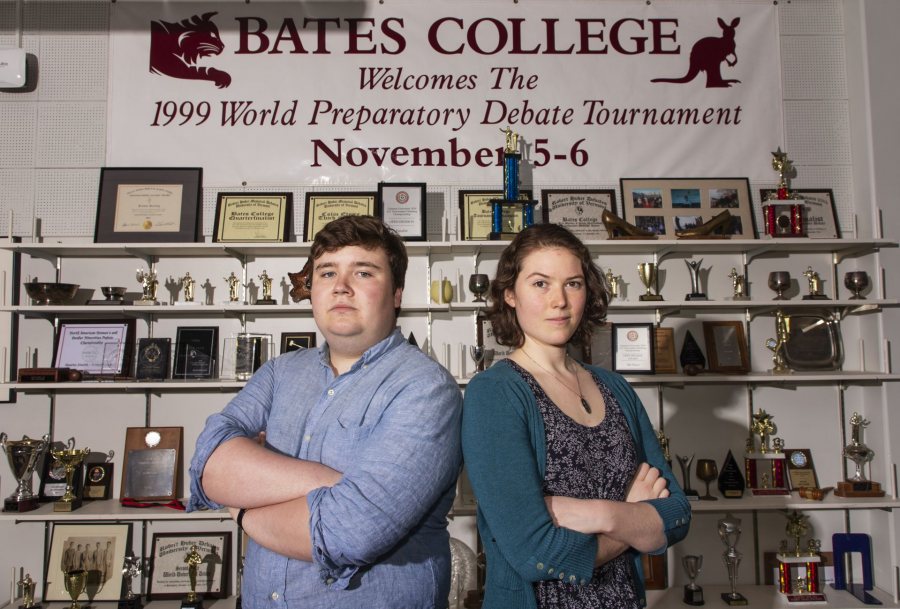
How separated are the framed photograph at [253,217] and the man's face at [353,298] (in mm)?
1706

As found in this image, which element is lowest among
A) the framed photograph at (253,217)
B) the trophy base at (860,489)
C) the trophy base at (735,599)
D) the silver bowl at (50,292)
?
the trophy base at (735,599)

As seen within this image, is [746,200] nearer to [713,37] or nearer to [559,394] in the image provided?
[713,37]

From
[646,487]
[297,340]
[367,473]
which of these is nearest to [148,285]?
[297,340]

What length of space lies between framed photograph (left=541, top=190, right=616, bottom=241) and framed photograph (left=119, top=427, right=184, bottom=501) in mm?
2119

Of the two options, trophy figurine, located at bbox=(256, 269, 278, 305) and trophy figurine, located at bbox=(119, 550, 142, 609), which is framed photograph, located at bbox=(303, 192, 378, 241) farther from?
trophy figurine, located at bbox=(119, 550, 142, 609)

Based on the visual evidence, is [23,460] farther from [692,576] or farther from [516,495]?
[692,576]

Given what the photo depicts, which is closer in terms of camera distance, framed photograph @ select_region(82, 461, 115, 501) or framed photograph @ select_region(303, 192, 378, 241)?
framed photograph @ select_region(82, 461, 115, 501)

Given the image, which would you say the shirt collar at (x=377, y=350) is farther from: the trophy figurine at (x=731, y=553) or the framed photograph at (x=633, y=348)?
the trophy figurine at (x=731, y=553)

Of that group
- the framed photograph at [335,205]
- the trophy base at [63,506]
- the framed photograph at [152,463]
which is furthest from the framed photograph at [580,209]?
the trophy base at [63,506]

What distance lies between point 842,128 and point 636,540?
297cm

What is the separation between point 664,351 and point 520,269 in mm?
1746

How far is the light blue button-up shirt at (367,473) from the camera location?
1.28 meters

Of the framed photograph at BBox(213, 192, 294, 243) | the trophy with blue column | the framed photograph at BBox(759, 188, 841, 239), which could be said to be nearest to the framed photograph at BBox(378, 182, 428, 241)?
the trophy with blue column

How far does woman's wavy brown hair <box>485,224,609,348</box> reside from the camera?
163cm
